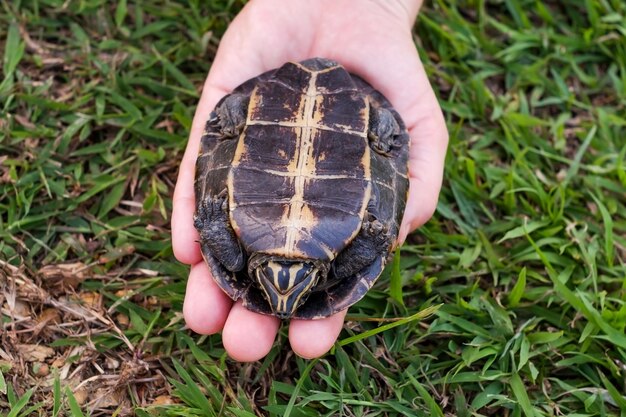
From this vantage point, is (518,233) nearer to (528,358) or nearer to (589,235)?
(589,235)

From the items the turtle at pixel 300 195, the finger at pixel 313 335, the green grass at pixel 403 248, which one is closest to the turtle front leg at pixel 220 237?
the turtle at pixel 300 195

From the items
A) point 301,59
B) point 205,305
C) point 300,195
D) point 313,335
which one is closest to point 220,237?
point 205,305

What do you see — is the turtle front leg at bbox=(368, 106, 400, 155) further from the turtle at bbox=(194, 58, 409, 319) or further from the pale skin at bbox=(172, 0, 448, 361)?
the pale skin at bbox=(172, 0, 448, 361)

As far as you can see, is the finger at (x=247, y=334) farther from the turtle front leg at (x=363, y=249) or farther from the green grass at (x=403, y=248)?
the turtle front leg at (x=363, y=249)

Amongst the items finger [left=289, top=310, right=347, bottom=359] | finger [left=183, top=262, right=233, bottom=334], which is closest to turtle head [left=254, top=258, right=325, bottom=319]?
finger [left=289, top=310, right=347, bottom=359]

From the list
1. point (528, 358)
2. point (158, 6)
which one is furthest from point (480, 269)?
point (158, 6)

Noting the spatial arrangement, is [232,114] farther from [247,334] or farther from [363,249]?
[247,334]

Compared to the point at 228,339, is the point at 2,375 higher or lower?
lower
